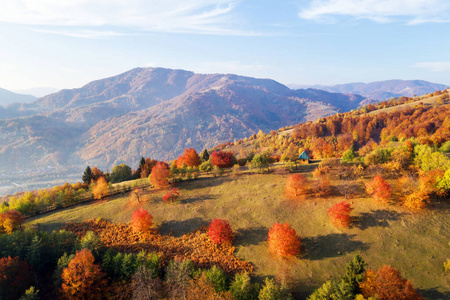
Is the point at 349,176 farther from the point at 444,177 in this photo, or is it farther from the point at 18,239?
the point at 18,239

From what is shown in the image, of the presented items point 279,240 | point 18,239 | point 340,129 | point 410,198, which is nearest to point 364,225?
point 410,198

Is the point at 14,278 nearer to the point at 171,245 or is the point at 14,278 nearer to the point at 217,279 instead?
the point at 171,245

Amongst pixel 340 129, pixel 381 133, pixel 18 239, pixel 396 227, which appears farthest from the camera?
pixel 340 129

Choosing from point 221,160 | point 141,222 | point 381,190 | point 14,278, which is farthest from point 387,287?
point 14,278

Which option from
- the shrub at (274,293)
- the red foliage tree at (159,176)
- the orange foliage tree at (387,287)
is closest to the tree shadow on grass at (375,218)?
the orange foliage tree at (387,287)

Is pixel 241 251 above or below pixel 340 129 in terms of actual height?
below

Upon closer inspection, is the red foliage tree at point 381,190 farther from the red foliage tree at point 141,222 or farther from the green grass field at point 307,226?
the red foliage tree at point 141,222

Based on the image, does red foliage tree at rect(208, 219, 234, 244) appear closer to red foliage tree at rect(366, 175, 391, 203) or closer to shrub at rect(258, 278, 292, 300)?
shrub at rect(258, 278, 292, 300)
